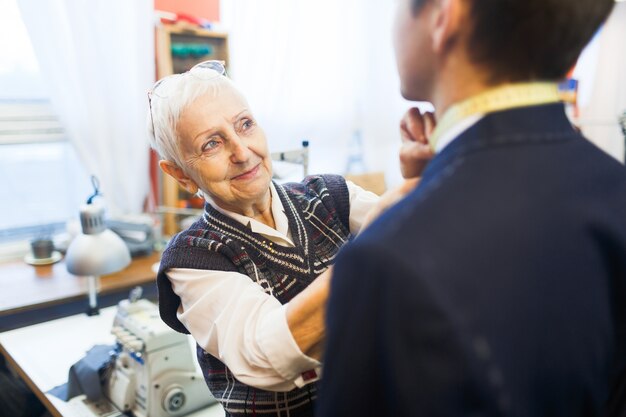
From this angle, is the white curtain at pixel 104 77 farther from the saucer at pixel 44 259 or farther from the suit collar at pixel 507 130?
the suit collar at pixel 507 130

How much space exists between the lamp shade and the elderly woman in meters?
0.70

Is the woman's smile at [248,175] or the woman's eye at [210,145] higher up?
the woman's eye at [210,145]

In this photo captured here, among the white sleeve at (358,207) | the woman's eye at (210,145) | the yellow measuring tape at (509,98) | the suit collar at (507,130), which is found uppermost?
the yellow measuring tape at (509,98)

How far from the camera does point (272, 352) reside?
0.86 m

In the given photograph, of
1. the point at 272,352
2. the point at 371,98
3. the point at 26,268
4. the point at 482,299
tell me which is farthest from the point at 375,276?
the point at 371,98

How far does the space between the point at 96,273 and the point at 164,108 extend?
34.1 inches

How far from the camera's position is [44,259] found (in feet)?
7.53

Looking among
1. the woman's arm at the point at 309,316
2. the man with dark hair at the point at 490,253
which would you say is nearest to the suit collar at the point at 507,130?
the man with dark hair at the point at 490,253

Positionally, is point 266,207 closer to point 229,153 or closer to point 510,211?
point 229,153

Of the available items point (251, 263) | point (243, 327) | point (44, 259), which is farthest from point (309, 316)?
point (44, 259)

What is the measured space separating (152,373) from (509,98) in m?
1.19

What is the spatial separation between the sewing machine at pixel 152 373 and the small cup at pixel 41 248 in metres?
1.05

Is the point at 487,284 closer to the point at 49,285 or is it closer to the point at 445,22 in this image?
the point at 445,22

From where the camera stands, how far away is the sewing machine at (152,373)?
1354mm
